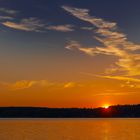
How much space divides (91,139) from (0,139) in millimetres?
22987

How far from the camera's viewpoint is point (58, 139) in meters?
95.6

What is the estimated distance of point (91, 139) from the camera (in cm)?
9612

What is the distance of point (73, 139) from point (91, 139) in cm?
494

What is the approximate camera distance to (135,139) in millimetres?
95812

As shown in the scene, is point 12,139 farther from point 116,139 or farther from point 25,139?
point 116,139

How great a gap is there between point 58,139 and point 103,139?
456 inches

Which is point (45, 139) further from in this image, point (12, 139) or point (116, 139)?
point (116, 139)

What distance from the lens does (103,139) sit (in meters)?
96.4

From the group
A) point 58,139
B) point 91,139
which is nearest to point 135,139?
point 91,139

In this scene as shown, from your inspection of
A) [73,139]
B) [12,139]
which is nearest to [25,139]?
[12,139]

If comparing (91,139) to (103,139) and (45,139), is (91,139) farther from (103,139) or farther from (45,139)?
(45,139)

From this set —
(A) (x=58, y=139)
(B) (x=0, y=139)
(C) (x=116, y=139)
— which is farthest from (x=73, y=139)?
(B) (x=0, y=139)

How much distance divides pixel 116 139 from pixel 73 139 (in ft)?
36.2

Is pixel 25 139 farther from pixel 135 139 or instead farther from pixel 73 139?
pixel 135 139
